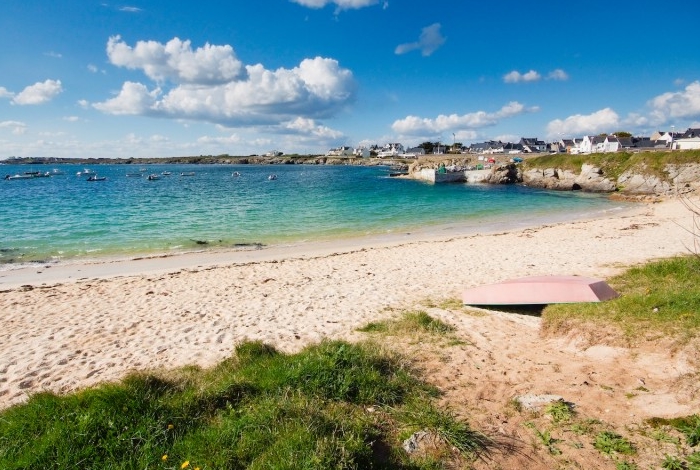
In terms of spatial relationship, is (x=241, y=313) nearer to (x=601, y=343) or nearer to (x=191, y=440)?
(x=191, y=440)

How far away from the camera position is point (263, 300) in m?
Result: 11.6

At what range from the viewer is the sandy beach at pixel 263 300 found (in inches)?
277

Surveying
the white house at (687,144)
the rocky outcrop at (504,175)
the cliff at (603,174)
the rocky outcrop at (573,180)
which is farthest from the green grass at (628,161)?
the white house at (687,144)

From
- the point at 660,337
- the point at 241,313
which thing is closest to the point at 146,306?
→ the point at 241,313

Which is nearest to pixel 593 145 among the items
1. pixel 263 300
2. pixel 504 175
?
pixel 504 175

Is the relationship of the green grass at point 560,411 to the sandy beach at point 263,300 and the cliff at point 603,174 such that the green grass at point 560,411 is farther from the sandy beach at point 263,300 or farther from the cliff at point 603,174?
the cliff at point 603,174

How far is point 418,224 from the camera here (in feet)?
99.4

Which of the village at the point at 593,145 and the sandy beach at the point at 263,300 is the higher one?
the village at the point at 593,145

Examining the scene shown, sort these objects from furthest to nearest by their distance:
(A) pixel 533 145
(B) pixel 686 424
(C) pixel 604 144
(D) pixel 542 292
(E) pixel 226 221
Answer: (A) pixel 533 145 → (C) pixel 604 144 → (E) pixel 226 221 → (D) pixel 542 292 → (B) pixel 686 424

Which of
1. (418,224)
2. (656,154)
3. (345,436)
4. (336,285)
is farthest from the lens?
(656,154)

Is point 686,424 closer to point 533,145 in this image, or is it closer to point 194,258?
point 194,258

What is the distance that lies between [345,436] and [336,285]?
30.4ft

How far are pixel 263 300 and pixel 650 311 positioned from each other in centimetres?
953

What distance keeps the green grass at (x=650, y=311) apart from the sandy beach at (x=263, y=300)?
60cm
